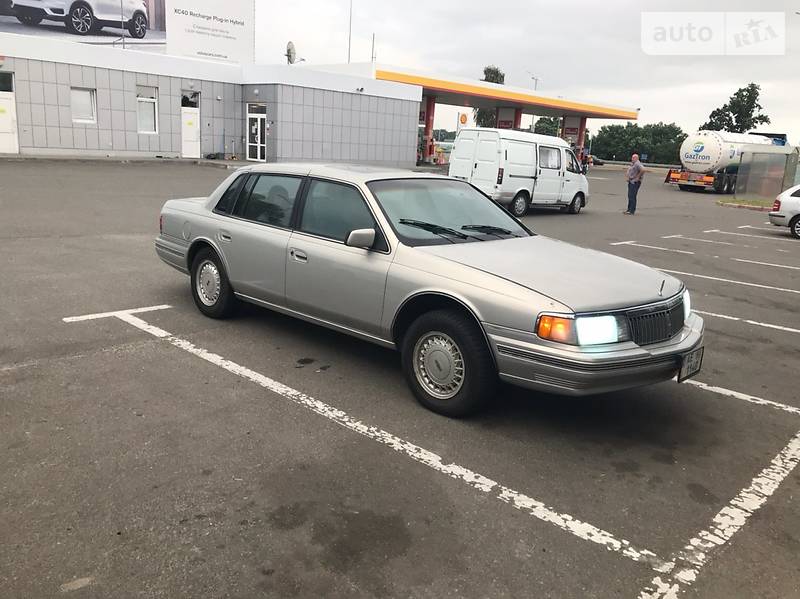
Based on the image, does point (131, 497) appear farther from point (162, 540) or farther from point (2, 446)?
point (2, 446)

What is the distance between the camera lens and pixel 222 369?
507 cm

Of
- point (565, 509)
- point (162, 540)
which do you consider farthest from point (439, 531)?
point (162, 540)

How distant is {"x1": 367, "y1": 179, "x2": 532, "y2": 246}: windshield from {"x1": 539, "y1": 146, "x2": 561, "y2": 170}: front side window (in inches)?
501

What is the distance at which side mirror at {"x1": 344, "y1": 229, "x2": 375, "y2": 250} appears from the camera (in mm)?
4680

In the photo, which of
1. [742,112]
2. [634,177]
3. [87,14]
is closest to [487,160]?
[634,177]

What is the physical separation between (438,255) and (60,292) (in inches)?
179

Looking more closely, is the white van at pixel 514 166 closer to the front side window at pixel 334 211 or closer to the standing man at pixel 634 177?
the standing man at pixel 634 177

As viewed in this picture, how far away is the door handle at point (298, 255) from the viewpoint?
522 centimetres

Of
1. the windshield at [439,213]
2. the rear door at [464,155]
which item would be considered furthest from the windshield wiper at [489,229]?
the rear door at [464,155]

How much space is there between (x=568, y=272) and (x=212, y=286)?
3.42 meters

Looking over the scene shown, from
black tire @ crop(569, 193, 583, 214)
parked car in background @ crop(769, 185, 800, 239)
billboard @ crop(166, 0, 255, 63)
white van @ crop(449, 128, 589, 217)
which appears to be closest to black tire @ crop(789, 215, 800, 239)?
parked car in background @ crop(769, 185, 800, 239)

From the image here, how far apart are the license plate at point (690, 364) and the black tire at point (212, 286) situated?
386cm

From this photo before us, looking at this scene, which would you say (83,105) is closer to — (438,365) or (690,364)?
(438,365)

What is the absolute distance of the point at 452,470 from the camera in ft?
12.2
